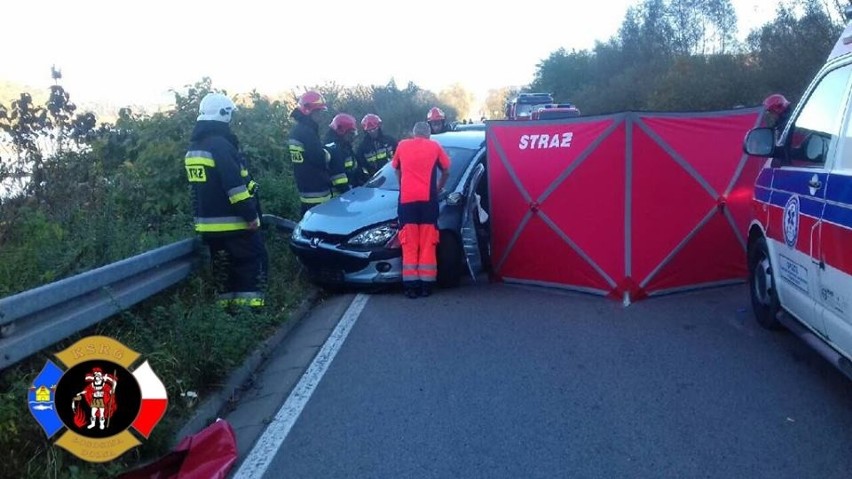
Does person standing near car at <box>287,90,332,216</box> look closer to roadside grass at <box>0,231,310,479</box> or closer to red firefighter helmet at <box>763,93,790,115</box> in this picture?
roadside grass at <box>0,231,310,479</box>

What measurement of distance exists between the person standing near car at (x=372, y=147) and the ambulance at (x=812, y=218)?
307 inches

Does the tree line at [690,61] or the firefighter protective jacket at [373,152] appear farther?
the tree line at [690,61]

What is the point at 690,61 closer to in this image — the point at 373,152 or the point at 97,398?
the point at 373,152

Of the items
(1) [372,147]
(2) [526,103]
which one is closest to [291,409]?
(1) [372,147]

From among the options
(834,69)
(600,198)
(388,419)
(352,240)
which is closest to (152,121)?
(352,240)

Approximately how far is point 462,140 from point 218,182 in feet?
13.4

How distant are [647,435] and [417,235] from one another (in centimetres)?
442

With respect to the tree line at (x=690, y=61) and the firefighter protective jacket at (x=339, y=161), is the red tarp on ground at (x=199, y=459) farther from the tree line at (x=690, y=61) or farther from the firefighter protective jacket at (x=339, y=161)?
the tree line at (x=690, y=61)

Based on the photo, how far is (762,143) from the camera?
253 inches

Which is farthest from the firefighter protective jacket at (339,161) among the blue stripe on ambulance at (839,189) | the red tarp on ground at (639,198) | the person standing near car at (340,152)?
the blue stripe on ambulance at (839,189)

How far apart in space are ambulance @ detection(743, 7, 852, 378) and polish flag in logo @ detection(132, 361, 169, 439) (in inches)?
148

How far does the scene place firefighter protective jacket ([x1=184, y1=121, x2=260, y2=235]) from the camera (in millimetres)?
7582

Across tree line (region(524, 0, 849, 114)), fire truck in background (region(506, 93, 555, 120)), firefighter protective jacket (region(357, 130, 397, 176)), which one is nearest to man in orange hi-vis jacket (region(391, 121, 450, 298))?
firefighter protective jacket (region(357, 130, 397, 176))

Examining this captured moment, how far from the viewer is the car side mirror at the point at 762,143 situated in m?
6.43
